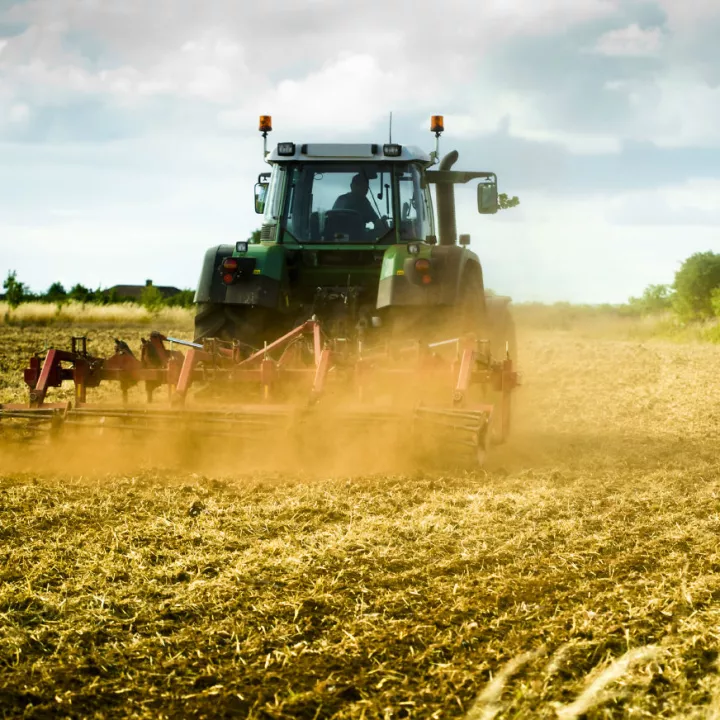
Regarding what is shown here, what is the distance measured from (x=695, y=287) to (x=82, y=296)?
829 inches

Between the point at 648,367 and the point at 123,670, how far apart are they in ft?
43.1

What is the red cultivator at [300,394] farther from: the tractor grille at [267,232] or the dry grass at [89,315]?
the dry grass at [89,315]

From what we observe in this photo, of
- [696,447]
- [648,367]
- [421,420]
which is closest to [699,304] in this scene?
[648,367]

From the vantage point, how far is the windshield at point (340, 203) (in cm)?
805

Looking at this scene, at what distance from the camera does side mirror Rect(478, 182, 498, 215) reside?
8.30 meters

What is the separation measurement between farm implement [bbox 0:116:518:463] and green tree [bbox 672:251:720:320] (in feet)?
86.4

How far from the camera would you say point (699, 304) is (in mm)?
33781

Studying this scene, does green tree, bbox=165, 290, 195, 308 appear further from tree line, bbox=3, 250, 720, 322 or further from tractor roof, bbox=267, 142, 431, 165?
tractor roof, bbox=267, 142, 431, 165

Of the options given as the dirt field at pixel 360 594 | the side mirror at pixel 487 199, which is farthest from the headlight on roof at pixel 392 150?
the dirt field at pixel 360 594

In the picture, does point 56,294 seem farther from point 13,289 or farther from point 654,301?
point 654,301

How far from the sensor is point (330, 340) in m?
7.14

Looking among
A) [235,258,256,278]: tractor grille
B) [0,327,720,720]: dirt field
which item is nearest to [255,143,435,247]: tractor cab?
[235,258,256,278]: tractor grille

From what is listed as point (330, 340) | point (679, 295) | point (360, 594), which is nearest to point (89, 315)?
point (679, 295)

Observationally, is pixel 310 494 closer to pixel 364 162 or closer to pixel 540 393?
pixel 364 162
